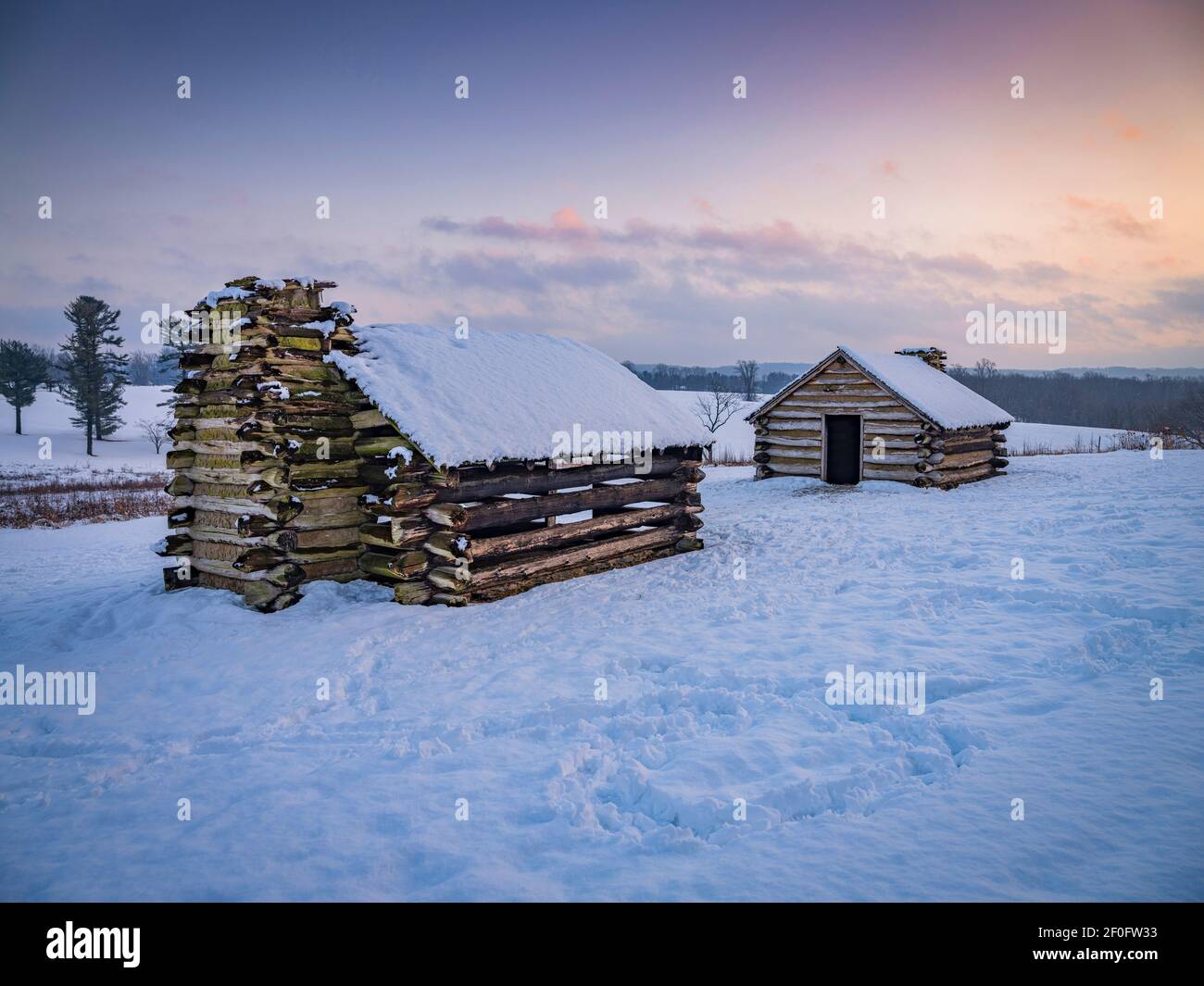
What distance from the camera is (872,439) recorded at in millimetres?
19219

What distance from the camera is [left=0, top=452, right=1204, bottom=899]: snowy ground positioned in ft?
12.5

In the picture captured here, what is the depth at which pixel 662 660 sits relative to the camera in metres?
7.01

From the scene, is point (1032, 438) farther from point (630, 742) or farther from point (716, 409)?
point (630, 742)

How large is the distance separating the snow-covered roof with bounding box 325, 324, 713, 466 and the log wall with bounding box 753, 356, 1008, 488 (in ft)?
27.9

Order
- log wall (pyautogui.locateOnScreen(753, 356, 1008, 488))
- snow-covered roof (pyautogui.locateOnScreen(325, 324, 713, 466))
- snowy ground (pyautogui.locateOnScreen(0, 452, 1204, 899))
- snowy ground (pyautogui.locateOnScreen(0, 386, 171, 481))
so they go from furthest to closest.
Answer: snowy ground (pyautogui.locateOnScreen(0, 386, 171, 481)), log wall (pyautogui.locateOnScreen(753, 356, 1008, 488)), snow-covered roof (pyautogui.locateOnScreen(325, 324, 713, 466)), snowy ground (pyautogui.locateOnScreen(0, 452, 1204, 899))

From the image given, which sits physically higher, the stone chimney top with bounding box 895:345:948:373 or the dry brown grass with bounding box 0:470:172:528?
the stone chimney top with bounding box 895:345:948:373

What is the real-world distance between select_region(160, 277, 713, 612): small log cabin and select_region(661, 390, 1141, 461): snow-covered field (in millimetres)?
23028

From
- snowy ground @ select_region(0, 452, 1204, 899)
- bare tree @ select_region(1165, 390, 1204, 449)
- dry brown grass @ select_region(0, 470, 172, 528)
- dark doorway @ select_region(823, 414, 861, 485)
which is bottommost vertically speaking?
snowy ground @ select_region(0, 452, 1204, 899)

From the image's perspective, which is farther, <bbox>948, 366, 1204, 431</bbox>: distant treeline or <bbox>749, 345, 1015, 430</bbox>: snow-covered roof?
<bbox>948, 366, 1204, 431</bbox>: distant treeline

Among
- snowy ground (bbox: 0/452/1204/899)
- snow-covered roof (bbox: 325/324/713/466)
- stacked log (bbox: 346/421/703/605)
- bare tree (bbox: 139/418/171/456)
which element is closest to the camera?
snowy ground (bbox: 0/452/1204/899)

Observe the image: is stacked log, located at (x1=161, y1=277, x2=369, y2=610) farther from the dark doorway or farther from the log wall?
the dark doorway

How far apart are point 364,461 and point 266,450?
1350 millimetres

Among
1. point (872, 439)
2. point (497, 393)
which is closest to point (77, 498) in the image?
point (497, 393)

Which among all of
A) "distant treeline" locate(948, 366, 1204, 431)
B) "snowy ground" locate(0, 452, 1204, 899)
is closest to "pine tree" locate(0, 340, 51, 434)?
"snowy ground" locate(0, 452, 1204, 899)
